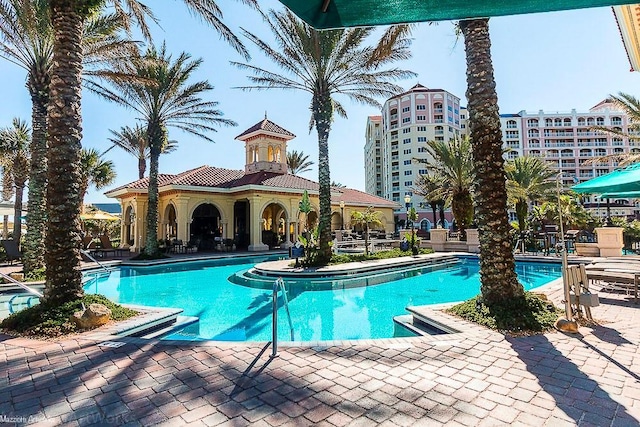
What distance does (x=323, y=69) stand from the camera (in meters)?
15.3

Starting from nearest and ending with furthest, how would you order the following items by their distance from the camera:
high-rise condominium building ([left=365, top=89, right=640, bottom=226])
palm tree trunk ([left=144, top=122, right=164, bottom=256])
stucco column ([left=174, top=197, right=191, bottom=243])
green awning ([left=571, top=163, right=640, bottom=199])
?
green awning ([left=571, top=163, right=640, bottom=199]) < palm tree trunk ([left=144, top=122, right=164, bottom=256]) < stucco column ([left=174, top=197, right=191, bottom=243]) < high-rise condominium building ([left=365, top=89, right=640, bottom=226])

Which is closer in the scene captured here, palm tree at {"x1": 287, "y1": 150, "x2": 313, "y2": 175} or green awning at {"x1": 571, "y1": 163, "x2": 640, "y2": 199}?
green awning at {"x1": 571, "y1": 163, "x2": 640, "y2": 199}

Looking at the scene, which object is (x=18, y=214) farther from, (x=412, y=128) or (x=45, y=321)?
(x=412, y=128)

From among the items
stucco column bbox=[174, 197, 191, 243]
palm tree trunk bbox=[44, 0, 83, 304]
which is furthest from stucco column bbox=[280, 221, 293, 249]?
palm tree trunk bbox=[44, 0, 83, 304]

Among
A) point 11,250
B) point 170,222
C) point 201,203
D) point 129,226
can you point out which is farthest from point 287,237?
point 11,250

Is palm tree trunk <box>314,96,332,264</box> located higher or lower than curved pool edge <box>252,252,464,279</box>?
higher

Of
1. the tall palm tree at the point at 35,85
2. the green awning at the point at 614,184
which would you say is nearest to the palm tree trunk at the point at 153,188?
the tall palm tree at the point at 35,85

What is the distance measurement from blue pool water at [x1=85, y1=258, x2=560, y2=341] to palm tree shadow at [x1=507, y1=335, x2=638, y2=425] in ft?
9.38

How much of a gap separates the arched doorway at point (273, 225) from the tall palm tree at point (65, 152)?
19685mm

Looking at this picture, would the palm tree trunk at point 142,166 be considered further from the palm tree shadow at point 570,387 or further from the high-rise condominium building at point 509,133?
the high-rise condominium building at point 509,133

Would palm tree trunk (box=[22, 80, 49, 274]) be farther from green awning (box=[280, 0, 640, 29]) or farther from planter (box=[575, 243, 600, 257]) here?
planter (box=[575, 243, 600, 257])

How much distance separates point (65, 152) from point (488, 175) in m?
8.35

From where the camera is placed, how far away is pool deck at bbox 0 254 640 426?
3094mm

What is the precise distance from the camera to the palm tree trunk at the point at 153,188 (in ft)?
64.6
